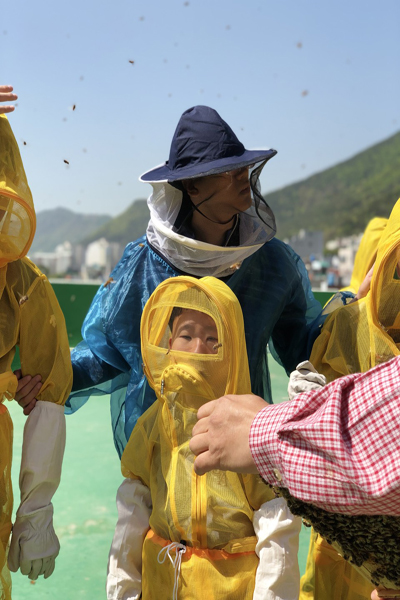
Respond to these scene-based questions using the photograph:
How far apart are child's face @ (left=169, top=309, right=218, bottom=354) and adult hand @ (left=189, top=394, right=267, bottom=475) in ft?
1.87

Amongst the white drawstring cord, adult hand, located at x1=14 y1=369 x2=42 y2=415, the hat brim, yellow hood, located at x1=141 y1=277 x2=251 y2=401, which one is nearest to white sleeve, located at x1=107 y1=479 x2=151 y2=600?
the white drawstring cord

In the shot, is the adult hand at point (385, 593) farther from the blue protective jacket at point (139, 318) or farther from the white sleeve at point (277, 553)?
the blue protective jacket at point (139, 318)

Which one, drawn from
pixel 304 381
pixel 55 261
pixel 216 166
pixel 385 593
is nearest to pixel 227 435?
pixel 304 381

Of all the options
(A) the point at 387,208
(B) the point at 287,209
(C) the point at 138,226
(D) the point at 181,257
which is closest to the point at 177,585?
(D) the point at 181,257

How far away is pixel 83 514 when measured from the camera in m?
4.25

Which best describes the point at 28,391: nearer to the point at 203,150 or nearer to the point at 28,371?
the point at 28,371

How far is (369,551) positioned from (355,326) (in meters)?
1.15

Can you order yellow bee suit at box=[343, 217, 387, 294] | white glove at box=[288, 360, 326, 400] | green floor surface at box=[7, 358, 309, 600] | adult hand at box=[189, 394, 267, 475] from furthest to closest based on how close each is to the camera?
yellow bee suit at box=[343, 217, 387, 294] → green floor surface at box=[7, 358, 309, 600] → white glove at box=[288, 360, 326, 400] → adult hand at box=[189, 394, 267, 475]

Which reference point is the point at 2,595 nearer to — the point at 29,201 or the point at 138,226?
the point at 29,201

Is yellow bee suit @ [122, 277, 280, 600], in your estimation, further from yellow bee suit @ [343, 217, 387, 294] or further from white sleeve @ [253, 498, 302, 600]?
yellow bee suit @ [343, 217, 387, 294]

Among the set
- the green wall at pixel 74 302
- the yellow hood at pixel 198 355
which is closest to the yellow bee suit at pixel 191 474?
the yellow hood at pixel 198 355

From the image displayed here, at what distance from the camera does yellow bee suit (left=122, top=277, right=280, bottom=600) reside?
201cm

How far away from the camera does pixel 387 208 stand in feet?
245

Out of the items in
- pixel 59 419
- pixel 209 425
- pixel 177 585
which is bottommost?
pixel 177 585
